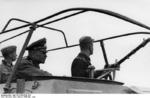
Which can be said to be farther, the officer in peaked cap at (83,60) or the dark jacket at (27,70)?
the officer in peaked cap at (83,60)

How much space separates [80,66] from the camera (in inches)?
284

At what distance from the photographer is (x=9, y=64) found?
26.2 feet

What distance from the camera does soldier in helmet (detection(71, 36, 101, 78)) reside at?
711cm

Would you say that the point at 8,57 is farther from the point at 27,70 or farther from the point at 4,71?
the point at 27,70

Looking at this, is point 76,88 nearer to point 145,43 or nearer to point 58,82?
point 58,82

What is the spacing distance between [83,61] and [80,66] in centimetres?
10

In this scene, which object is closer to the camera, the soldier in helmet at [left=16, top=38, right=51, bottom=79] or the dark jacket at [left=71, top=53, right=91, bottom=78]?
the soldier in helmet at [left=16, top=38, right=51, bottom=79]

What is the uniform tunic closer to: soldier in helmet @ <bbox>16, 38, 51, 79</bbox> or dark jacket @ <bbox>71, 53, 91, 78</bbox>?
soldier in helmet @ <bbox>16, 38, 51, 79</bbox>

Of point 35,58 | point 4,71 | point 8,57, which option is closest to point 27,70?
point 35,58

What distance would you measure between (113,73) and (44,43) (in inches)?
46.0

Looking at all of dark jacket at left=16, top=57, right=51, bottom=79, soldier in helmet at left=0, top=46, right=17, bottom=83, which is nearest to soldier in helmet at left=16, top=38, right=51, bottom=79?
dark jacket at left=16, top=57, right=51, bottom=79

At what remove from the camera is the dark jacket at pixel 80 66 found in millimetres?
7125

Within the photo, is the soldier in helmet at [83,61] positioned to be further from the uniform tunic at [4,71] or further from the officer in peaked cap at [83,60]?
the uniform tunic at [4,71]

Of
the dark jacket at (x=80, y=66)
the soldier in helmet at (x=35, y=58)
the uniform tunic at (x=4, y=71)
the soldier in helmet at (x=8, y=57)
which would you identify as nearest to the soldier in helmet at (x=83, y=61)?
the dark jacket at (x=80, y=66)
